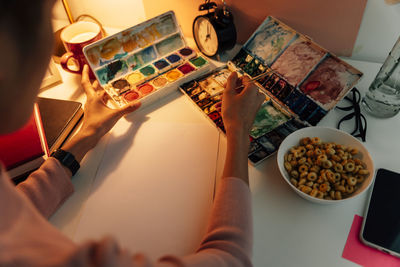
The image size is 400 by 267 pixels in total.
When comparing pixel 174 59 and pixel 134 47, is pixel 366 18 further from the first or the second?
pixel 134 47

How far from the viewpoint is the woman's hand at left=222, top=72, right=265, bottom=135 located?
0.88m

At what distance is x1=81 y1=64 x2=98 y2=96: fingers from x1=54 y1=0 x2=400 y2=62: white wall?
0.75 feet

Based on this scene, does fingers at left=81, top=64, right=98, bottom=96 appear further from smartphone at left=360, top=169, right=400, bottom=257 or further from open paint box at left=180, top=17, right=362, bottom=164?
smartphone at left=360, top=169, right=400, bottom=257

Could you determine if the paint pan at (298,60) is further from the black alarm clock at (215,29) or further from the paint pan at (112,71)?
the paint pan at (112,71)

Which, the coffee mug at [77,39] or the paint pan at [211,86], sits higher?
the coffee mug at [77,39]

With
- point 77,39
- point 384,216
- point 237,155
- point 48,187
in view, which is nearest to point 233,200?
point 237,155

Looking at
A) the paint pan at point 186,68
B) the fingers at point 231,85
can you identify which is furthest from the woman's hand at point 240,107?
the paint pan at point 186,68

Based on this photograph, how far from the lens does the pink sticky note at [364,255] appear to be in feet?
2.23

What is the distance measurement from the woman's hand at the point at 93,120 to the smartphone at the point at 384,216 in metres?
0.73

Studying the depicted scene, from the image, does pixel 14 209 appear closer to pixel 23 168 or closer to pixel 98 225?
pixel 98 225

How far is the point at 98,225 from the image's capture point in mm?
788

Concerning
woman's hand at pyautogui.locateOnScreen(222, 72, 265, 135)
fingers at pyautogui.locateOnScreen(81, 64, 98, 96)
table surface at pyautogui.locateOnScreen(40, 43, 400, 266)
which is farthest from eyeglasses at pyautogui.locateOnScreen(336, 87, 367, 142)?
fingers at pyautogui.locateOnScreen(81, 64, 98, 96)

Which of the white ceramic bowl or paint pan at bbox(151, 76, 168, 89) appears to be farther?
paint pan at bbox(151, 76, 168, 89)

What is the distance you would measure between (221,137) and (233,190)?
26 centimetres
